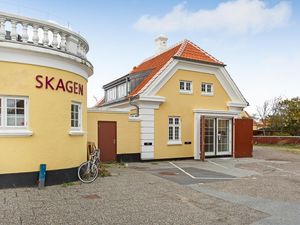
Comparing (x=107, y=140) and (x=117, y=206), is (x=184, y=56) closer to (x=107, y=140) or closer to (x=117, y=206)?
(x=107, y=140)

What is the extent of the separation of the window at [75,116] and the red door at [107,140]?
4.50 m

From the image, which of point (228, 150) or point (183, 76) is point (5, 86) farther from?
point (228, 150)

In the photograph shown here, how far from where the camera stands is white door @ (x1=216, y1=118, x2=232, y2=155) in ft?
Result: 65.9

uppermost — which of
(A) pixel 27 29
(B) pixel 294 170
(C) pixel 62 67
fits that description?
(A) pixel 27 29

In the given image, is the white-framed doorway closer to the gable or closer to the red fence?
the gable

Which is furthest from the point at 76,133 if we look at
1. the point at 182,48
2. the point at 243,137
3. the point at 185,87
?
the point at 243,137

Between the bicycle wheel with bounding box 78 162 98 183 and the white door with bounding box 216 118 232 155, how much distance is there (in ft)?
35.4

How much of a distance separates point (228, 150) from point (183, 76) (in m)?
5.87

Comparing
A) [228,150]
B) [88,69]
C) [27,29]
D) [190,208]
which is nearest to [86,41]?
[88,69]

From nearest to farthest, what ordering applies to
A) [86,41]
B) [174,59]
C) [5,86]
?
[5,86]
[86,41]
[174,59]

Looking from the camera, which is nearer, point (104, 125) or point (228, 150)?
point (104, 125)

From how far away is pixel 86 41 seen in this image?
11539mm

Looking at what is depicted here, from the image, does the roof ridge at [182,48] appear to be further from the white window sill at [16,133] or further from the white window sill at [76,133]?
the white window sill at [16,133]

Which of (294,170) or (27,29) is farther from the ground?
(27,29)
